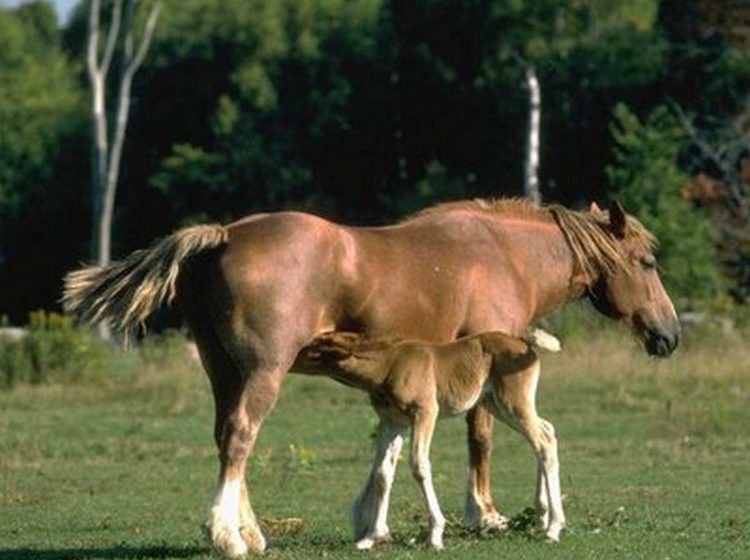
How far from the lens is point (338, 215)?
56844 millimetres

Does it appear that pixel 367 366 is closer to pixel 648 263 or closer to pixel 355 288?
pixel 355 288

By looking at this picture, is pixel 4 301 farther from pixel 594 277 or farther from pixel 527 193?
pixel 594 277

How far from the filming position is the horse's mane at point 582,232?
49.4 ft

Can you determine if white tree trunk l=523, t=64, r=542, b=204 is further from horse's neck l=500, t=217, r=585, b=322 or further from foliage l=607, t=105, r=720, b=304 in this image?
horse's neck l=500, t=217, r=585, b=322

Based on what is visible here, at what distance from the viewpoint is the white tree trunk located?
49969 millimetres

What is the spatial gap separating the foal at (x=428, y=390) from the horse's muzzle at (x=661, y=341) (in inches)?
61.6

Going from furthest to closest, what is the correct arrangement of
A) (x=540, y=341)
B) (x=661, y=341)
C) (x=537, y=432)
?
(x=661, y=341) < (x=540, y=341) < (x=537, y=432)

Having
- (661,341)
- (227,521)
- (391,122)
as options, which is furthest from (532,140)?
(227,521)

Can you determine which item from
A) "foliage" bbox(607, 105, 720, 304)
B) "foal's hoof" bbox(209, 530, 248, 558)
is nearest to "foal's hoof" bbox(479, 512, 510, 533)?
"foal's hoof" bbox(209, 530, 248, 558)

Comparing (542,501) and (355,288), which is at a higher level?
(355,288)

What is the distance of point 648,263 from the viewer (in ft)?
50.0

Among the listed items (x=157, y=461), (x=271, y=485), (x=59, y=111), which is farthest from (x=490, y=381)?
(x=59, y=111)

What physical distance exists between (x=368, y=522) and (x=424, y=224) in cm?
202

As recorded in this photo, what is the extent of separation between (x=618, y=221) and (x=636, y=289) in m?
0.48
